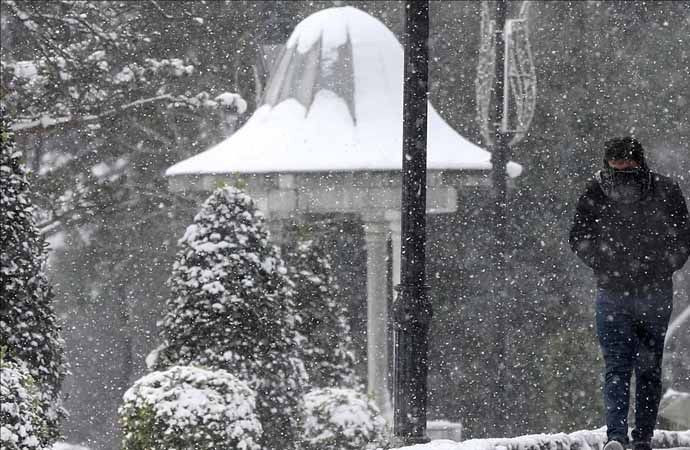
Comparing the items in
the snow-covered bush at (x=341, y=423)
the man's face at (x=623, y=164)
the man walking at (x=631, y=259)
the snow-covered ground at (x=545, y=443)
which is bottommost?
the snow-covered bush at (x=341, y=423)

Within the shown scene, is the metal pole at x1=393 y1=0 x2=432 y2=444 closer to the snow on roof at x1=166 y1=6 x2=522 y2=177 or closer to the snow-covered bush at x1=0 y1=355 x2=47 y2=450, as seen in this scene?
the snow-covered bush at x1=0 y1=355 x2=47 y2=450

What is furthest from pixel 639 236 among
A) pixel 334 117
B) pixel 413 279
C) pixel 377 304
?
pixel 334 117

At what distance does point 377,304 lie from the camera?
13156 mm

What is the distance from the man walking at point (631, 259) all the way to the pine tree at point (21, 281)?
3551mm

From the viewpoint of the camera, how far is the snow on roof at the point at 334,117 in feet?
42.1

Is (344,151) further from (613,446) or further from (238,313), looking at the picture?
(613,446)

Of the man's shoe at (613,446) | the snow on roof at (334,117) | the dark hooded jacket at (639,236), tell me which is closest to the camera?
the man's shoe at (613,446)

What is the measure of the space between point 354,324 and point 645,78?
7054 mm

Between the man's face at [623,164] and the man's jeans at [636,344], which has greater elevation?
the man's face at [623,164]

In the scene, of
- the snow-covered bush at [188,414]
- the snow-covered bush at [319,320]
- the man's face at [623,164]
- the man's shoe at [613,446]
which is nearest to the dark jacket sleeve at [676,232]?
the man's face at [623,164]

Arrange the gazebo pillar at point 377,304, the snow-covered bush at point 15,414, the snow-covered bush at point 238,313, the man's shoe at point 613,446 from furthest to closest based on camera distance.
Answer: the gazebo pillar at point 377,304, the snow-covered bush at point 238,313, the man's shoe at point 613,446, the snow-covered bush at point 15,414

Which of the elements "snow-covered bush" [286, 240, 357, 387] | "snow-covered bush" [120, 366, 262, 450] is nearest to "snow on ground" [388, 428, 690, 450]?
"snow-covered bush" [120, 366, 262, 450]

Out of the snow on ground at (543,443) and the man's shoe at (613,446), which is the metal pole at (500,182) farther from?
the man's shoe at (613,446)

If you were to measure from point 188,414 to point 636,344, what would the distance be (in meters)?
3.19
